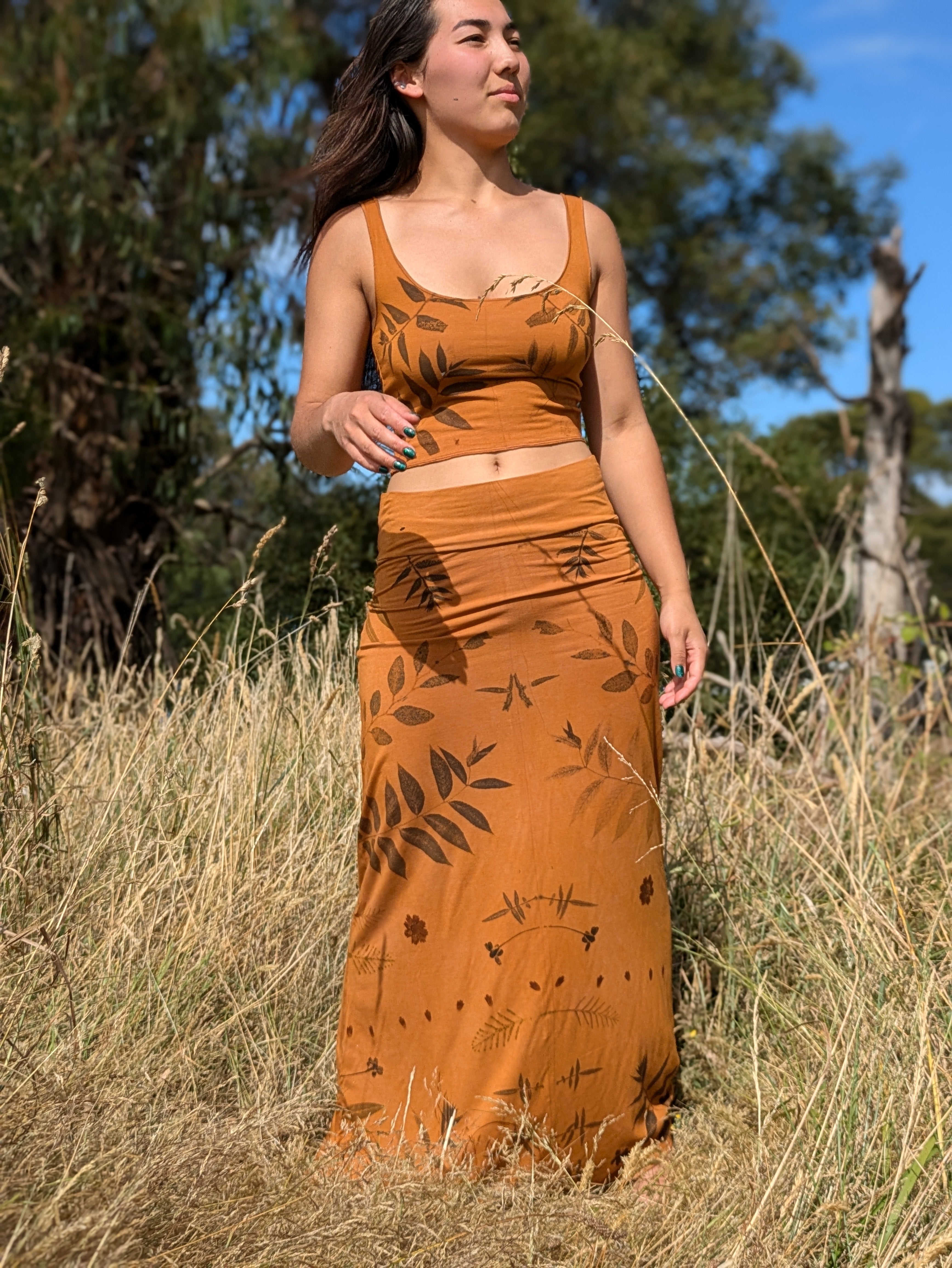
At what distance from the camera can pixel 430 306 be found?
2.46 meters

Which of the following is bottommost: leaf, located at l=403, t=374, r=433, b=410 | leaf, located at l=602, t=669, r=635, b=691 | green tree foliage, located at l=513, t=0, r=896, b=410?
leaf, located at l=602, t=669, r=635, b=691

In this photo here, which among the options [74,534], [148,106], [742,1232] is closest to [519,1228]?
[742,1232]

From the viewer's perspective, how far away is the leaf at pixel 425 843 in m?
2.44

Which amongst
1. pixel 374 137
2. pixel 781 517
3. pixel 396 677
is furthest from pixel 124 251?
pixel 396 677

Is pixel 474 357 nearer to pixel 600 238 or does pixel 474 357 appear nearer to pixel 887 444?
pixel 600 238

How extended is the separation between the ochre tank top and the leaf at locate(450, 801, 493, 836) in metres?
0.64

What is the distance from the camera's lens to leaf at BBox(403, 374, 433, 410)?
2.48m

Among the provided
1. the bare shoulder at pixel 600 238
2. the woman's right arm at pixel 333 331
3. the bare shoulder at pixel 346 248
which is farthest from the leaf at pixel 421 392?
the bare shoulder at pixel 600 238

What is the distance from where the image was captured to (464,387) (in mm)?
2480

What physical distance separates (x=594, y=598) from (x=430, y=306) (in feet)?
2.06

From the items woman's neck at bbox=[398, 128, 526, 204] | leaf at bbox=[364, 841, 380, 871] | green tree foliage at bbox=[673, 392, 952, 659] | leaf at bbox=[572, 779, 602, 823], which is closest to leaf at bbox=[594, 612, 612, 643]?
leaf at bbox=[572, 779, 602, 823]

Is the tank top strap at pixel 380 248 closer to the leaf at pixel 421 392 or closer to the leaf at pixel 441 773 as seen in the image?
the leaf at pixel 421 392

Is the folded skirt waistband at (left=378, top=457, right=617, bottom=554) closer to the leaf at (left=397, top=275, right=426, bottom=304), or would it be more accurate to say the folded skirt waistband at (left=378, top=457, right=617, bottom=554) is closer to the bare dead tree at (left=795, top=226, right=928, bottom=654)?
the leaf at (left=397, top=275, right=426, bottom=304)

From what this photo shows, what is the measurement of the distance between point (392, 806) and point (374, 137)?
4.40 feet
